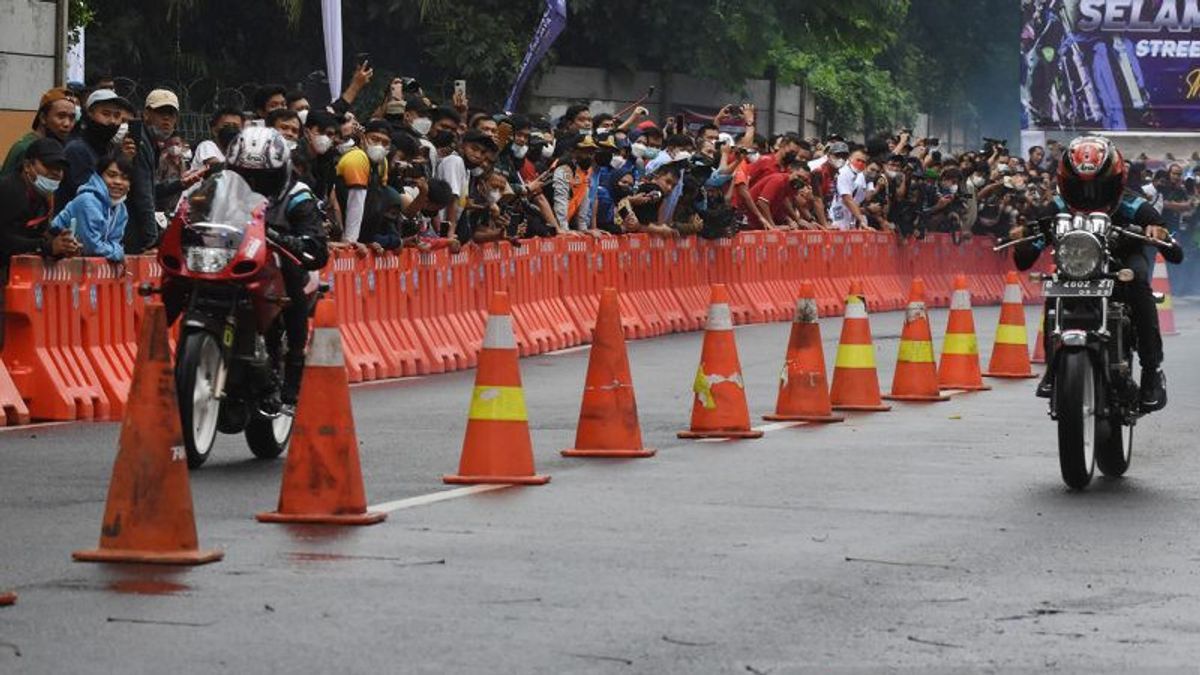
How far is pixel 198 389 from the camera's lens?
13.0 m

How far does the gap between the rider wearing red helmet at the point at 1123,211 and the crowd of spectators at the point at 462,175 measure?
4.00 metres

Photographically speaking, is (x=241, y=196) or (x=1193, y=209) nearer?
(x=241, y=196)

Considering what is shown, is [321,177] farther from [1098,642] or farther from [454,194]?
[1098,642]

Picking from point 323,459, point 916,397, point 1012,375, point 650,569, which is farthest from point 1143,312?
point 1012,375

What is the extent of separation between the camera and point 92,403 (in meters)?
16.5

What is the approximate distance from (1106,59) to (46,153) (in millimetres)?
33955

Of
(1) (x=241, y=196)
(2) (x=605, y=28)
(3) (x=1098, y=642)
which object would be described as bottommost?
(3) (x=1098, y=642)

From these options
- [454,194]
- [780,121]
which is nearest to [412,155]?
[454,194]

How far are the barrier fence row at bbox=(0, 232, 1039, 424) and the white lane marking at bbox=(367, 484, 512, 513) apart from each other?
14.1 ft

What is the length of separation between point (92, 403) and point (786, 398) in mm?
4002

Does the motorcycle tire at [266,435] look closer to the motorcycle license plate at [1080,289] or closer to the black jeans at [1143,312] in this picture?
the motorcycle license plate at [1080,289]

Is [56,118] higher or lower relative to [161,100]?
lower

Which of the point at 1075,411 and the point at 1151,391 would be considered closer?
the point at 1075,411

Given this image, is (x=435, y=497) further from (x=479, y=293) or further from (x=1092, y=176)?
(x=479, y=293)
